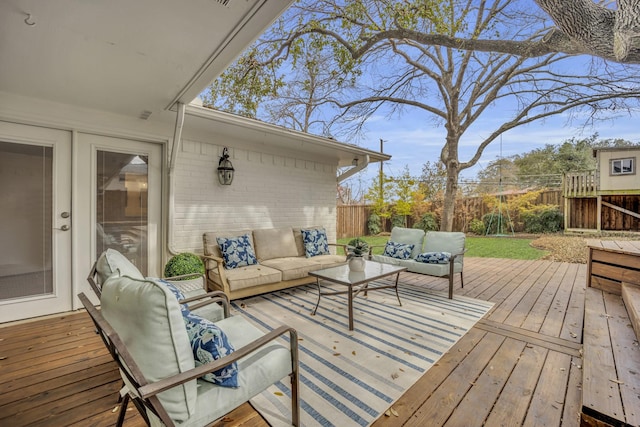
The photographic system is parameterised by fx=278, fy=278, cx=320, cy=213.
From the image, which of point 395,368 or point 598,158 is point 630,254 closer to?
point 395,368

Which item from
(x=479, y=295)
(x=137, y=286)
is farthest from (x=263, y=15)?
(x=479, y=295)

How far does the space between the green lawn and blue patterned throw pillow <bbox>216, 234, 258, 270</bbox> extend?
3900mm

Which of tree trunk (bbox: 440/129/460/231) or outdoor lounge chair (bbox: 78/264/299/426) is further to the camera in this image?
tree trunk (bbox: 440/129/460/231)

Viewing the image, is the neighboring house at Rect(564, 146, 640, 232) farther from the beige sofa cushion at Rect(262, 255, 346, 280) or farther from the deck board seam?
the beige sofa cushion at Rect(262, 255, 346, 280)

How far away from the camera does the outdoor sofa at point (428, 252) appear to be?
3996 mm

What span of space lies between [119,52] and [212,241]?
269cm

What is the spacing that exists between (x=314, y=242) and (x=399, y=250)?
1476 millimetres

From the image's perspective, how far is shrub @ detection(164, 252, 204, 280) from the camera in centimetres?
344

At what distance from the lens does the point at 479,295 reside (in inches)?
159

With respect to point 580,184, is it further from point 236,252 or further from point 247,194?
point 236,252

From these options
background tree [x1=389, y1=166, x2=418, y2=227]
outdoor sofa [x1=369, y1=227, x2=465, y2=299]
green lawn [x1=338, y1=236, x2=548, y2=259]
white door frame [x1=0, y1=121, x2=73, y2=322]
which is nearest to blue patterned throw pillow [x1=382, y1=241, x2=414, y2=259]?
outdoor sofa [x1=369, y1=227, x2=465, y2=299]

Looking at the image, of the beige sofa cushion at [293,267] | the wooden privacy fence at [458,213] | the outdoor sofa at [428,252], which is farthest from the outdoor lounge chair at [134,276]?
the wooden privacy fence at [458,213]

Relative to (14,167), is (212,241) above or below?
below

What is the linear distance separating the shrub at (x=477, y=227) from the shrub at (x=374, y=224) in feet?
11.1
